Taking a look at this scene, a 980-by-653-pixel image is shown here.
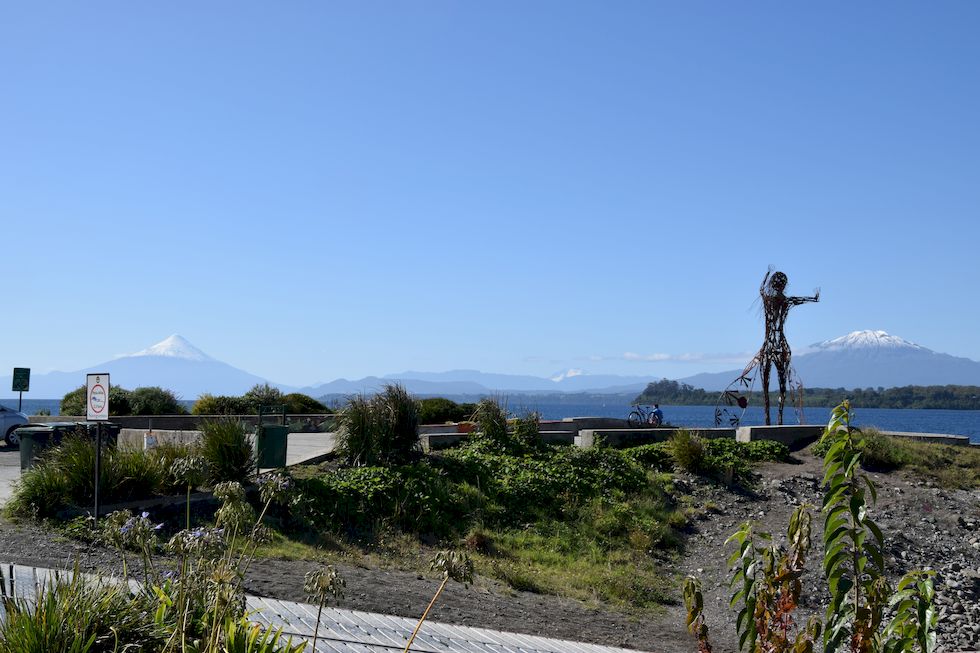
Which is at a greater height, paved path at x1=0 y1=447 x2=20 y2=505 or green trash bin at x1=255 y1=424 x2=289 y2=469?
green trash bin at x1=255 y1=424 x2=289 y2=469

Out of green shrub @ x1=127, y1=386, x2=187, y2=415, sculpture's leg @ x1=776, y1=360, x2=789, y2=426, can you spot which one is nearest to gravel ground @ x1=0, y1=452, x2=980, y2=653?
sculpture's leg @ x1=776, y1=360, x2=789, y2=426

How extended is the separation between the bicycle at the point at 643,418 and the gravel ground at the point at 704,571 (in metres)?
6.12

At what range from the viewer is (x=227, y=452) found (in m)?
15.0

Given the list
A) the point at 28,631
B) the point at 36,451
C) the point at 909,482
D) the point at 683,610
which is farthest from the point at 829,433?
the point at 909,482

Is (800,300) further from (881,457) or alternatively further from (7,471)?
(7,471)

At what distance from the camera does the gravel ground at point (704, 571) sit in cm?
1008

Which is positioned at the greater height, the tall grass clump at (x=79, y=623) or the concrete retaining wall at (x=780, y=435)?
the concrete retaining wall at (x=780, y=435)

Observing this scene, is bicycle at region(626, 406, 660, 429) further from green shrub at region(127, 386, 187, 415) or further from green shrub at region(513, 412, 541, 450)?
green shrub at region(127, 386, 187, 415)

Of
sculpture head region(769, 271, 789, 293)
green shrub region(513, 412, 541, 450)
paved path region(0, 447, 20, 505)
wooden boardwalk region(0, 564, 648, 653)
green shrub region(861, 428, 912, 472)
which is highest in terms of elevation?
sculpture head region(769, 271, 789, 293)

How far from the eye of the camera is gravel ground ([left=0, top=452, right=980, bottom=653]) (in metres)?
10.1

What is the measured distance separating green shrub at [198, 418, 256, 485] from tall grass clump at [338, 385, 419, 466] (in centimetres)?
226

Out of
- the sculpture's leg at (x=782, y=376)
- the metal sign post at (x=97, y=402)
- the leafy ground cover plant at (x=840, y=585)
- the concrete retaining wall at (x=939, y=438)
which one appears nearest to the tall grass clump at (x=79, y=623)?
the leafy ground cover plant at (x=840, y=585)

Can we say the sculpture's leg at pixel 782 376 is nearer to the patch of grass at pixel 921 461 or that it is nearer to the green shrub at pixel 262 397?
the patch of grass at pixel 921 461

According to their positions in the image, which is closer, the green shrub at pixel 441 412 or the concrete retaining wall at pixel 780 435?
the concrete retaining wall at pixel 780 435
